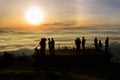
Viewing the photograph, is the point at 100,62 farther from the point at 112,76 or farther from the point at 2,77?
the point at 2,77

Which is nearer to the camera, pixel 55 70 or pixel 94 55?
pixel 55 70

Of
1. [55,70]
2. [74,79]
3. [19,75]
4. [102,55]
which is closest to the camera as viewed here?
[74,79]

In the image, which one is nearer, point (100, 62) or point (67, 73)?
point (67, 73)

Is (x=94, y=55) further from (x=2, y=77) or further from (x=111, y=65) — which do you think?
(x=2, y=77)

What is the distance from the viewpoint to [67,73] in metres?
51.7

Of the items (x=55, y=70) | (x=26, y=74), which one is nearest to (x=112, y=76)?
(x=55, y=70)

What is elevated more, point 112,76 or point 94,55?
point 94,55

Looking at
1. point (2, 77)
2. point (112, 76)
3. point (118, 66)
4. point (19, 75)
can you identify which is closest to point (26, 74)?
point (19, 75)

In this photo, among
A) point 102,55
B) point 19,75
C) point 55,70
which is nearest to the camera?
point 19,75

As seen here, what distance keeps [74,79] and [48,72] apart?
7.16 m

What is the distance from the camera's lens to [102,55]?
5825 cm

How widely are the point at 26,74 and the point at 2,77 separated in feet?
15.3

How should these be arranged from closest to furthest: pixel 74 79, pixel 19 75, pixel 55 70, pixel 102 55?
pixel 74 79 < pixel 19 75 < pixel 55 70 < pixel 102 55

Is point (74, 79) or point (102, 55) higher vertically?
point (102, 55)
